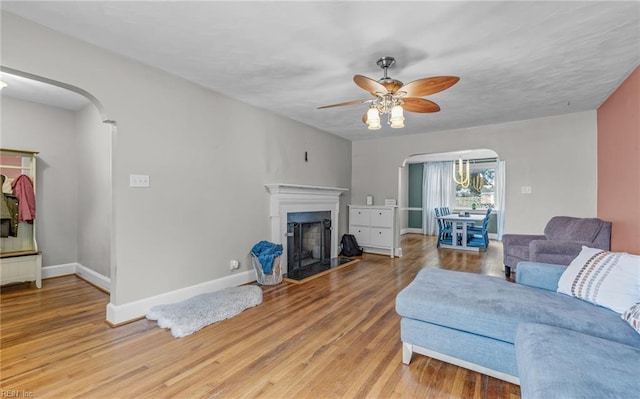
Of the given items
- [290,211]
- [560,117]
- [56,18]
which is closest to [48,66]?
[56,18]

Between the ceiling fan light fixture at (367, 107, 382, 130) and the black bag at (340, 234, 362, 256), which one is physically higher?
the ceiling fan light fixture at (367, 107, 382, 130)

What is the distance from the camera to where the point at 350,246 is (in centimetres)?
543

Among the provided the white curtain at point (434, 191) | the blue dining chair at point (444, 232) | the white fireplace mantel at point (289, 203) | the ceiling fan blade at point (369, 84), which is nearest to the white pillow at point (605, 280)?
the ceiling fan blade at point (369, 84)

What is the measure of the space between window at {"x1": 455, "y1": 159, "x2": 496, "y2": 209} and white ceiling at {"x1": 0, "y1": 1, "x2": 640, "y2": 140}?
4926mm

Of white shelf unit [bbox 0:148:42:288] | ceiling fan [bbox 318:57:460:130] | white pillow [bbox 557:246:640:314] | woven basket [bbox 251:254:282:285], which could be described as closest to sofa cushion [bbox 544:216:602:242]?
white pillow [bbox 557:246:640:314]

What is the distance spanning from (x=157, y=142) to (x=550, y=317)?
132 inches

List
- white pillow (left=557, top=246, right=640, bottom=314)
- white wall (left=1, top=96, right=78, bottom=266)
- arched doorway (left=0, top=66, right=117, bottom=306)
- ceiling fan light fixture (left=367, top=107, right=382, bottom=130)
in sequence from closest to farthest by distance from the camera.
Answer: white pillow (left=557, top=246, right=640, bottom=314)
ceiling fan light fixture (left=367, top=107, right=382, bottom=130)
arched doorway (left=0, top=66, right=117, bottom=306)
white wall (left=1, top=96, right=78, bottom=266)

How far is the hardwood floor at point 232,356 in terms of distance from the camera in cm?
165

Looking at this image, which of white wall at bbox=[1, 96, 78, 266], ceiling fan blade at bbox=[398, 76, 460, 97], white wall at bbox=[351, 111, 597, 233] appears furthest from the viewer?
white wall at bbox=[351, 111, 597, 233]

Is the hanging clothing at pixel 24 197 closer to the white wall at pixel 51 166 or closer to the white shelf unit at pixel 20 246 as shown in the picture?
the white shelf unit at pixel 20 246

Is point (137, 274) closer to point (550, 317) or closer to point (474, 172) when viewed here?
point (550, 317)

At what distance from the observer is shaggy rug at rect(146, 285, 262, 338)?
7.79 ft

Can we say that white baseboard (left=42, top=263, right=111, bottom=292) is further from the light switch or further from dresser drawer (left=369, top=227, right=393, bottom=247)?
dresser drawer (left=369, top=227, right=393, bottom=247)

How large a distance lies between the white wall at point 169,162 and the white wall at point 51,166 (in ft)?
7.80
